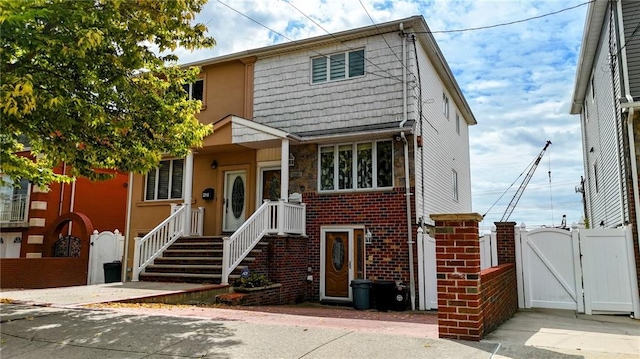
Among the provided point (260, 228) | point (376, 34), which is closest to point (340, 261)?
point (260, 228)

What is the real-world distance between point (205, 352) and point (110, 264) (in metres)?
11.7

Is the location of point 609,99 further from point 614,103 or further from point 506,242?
point 506,242

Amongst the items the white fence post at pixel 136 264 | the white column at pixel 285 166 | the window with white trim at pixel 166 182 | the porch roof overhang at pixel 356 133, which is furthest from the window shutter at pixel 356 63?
the white fence post at pixel 136 264

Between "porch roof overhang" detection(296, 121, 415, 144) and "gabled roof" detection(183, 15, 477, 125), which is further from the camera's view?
"gabled roof" detection(183, 15, 477, 125)

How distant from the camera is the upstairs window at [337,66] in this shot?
533 inches

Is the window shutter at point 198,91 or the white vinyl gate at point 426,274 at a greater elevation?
the window shutter at point 198,91

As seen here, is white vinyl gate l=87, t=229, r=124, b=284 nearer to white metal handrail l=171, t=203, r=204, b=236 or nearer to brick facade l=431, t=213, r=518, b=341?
white metal handrail l=171, t=203, r=204, b=236

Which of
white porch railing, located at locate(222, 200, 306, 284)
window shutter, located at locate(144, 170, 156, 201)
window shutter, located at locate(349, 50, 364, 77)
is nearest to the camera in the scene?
white porch railing, located at locate(222, 200, 306, 284)

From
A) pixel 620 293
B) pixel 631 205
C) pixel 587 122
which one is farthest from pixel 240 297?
→ pixel 587 122

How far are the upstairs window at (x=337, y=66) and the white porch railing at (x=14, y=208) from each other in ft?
45.4

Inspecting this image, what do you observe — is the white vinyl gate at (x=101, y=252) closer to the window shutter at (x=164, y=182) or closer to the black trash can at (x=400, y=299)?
the window shutter at (x=164, y=182)

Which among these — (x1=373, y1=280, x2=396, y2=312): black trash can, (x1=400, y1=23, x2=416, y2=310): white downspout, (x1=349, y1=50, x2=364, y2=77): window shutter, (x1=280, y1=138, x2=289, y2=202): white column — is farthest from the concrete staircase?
(x1=349, y1=50, x2=364, y2=77): window shutter

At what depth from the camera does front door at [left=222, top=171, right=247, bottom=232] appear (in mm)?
14695

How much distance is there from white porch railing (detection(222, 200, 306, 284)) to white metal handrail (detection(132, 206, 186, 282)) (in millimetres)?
2675
